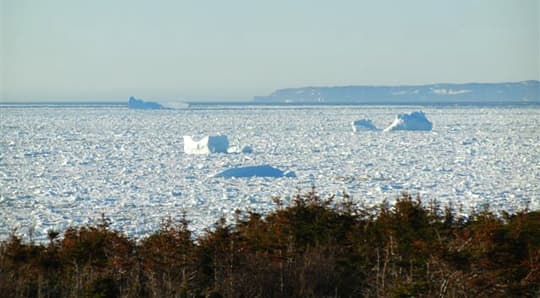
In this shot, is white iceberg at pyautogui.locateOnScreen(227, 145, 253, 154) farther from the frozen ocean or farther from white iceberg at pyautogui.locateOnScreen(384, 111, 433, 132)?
white iceberg at pyautogui.locateOnScreen(384, 111, 433, 132)

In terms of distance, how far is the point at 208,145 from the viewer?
24.2 m

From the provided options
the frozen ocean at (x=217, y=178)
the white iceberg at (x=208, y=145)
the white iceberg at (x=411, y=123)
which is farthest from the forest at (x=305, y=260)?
the white iceberg at (x=411, y=123)

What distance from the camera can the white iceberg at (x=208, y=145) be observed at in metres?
24.2

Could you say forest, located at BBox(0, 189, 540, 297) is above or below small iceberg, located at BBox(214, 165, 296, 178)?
above

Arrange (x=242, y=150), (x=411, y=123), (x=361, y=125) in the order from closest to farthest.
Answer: (x=242, y=150) < (x=361, y=125) < (x=411, y=123)

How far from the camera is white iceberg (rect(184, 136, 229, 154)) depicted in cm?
2416

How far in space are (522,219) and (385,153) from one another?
17642mm

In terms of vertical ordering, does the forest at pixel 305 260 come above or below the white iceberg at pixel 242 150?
above

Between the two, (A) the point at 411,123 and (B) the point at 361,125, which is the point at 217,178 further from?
(A) the point at 411,123

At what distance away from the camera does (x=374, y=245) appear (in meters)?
6.10

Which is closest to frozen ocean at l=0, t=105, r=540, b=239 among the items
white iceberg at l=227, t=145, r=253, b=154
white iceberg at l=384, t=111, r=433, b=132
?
white iceberg at l=227, t=145, r=253, b=154

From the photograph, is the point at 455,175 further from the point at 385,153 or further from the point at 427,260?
the point at 427,260

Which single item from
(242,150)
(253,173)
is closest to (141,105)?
(242,150)

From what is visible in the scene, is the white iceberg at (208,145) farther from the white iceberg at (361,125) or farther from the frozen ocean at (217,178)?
the white iceberg at (361,125)
